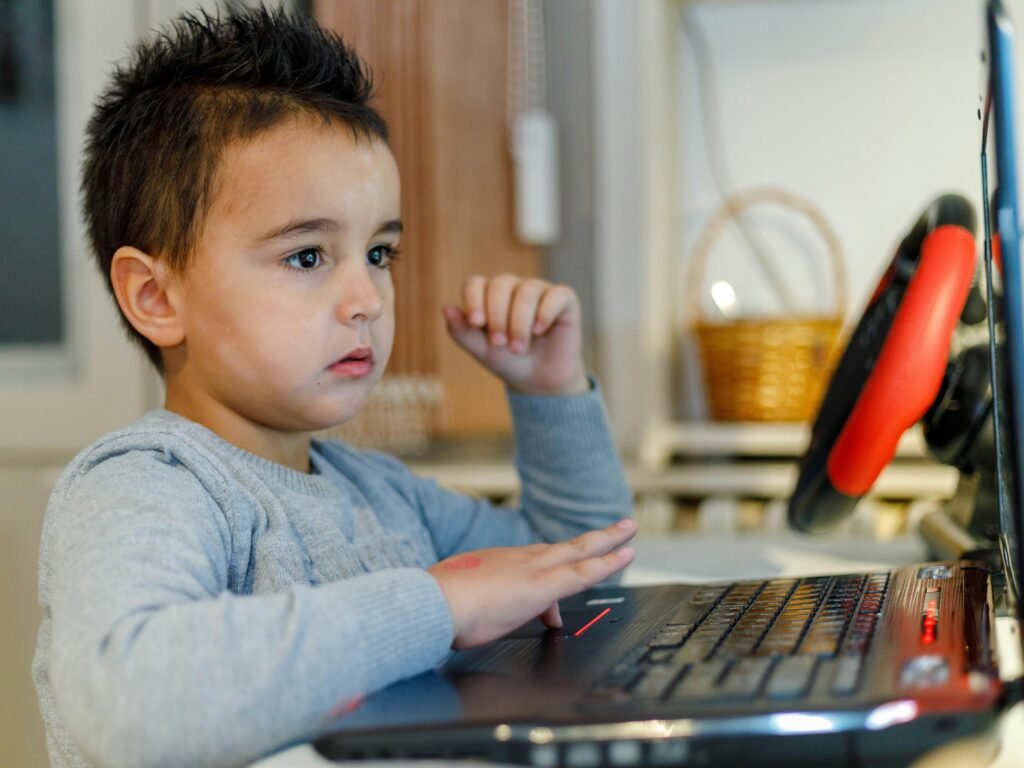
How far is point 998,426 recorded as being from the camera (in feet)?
2.23

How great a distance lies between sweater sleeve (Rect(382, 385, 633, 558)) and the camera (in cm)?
106

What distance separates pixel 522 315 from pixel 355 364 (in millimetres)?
212

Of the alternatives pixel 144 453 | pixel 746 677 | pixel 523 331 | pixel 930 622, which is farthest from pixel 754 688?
pixel 523 331

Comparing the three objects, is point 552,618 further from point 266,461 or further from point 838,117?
point 838,117

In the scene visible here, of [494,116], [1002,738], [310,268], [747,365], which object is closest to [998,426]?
[1002,738]

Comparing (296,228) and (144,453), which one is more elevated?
(296,228)

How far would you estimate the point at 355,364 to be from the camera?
0.80m

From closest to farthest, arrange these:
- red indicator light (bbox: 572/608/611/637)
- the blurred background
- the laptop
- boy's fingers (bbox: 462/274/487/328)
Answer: the laptop → red indicator light (bbox: 572/608/611/637) → boy's fingers (bbox: 462/274/487/328) → the blurred background

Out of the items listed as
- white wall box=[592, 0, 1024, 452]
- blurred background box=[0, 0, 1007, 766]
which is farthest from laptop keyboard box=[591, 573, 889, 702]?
white wall box=[592, 0, 1024, 452]

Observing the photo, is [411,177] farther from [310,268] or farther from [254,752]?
[254,752]

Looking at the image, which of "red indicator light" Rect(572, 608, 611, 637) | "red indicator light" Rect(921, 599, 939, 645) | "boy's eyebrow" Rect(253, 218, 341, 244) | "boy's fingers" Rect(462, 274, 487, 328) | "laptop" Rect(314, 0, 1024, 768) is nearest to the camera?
"laptop" Rect(314, 0, 1024, 768)

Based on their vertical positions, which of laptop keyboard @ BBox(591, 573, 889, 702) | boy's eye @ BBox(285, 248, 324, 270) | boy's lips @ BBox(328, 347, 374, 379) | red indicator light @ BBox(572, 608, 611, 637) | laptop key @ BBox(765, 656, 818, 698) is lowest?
red indicator light @ BBox(572, 608, 611, 637)

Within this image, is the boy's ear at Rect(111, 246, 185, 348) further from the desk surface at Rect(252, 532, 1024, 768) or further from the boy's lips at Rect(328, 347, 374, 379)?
the desk surface at Rect(252, 532, 1024, 768)

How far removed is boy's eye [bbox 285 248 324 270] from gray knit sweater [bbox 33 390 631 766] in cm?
13
